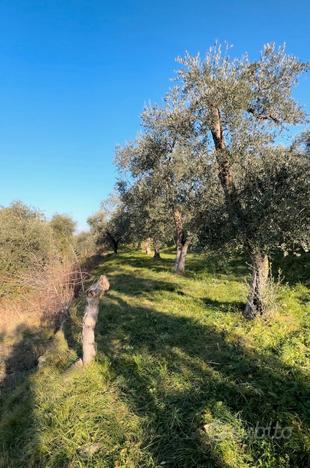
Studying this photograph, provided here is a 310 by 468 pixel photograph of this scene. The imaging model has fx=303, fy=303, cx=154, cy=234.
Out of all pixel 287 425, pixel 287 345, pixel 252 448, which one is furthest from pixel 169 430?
pixel 287 345

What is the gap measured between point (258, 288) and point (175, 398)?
532cm

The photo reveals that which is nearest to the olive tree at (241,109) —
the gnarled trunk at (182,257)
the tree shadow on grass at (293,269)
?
the tree shadow on grass at (293,269)

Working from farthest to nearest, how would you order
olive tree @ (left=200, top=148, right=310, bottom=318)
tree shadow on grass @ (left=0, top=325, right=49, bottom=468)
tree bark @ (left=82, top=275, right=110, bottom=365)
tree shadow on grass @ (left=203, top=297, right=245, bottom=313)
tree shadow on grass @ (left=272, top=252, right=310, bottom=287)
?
tree shadow on grass @ (left=272, top=252, right=310, bottom=287), tree shadow on grass @ (left=203, top=297, right=245, bottom=313), olive tree @ (left=200, top=148, right=310, bottom=318), tree bark @ (left=82, top=275, right=110, bottom=365), tree shadow on grass @ (left=0, top=325, right=49, bottom=468)

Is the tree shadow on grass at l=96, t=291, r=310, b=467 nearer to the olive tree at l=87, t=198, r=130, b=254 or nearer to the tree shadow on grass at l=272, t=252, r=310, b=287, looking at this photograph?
the tree shadow on grass at l=272, t=252, r=310, b=287

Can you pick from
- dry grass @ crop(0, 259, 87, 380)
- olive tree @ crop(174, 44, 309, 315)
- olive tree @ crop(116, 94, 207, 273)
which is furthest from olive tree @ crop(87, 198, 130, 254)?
olive tree @ crop(174, 44, 309, 315)

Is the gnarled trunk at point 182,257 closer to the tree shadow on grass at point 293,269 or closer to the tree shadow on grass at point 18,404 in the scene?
the tree shadow on grass at point 293,269

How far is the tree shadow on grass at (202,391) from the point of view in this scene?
5.12m

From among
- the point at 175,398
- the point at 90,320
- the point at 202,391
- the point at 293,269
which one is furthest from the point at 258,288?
the point at 293,269

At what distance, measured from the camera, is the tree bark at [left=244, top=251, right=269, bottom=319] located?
10.3 meters

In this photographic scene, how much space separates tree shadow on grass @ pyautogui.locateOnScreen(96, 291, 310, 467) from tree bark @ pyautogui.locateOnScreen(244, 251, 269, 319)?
1552 mm

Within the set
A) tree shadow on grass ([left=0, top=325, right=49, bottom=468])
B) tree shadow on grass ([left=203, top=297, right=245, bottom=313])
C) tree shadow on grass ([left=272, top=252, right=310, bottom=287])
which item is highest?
tree shadow on grass ([left=272, top=252, right=310, bottom=287])

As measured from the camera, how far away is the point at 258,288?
10570 millimetres

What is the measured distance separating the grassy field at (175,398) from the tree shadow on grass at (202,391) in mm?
23

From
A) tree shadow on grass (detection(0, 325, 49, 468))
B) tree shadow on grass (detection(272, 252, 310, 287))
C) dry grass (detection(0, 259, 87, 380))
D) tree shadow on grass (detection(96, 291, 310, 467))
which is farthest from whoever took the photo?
tree shadow on grass (detection(272, 252, 310, 287))
